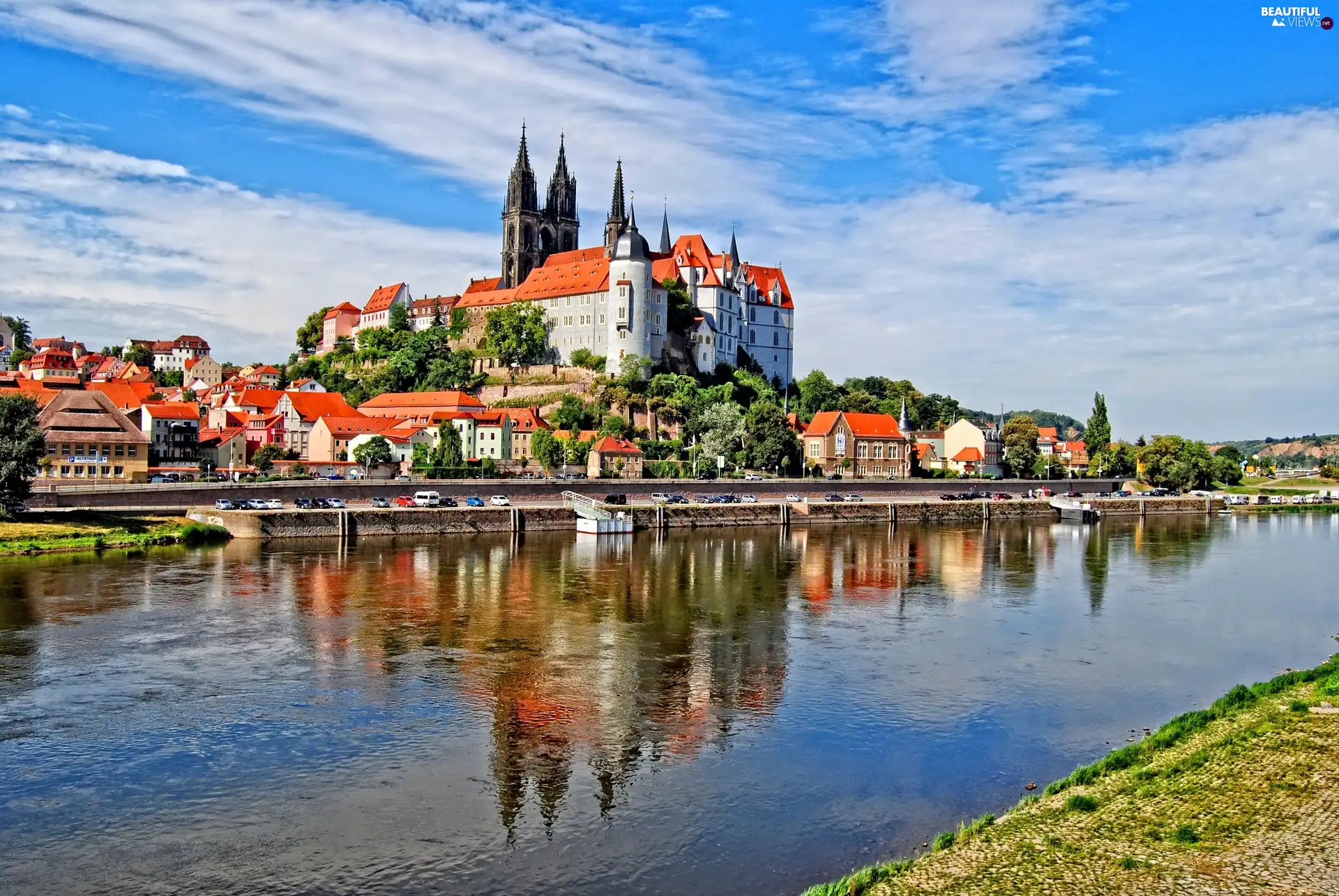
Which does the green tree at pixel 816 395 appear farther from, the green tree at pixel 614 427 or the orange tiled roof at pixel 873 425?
the green tree at pixel 614 427

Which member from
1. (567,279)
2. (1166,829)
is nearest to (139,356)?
(567,279)

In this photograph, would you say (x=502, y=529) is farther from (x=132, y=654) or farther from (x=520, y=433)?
(x=132, y=654)

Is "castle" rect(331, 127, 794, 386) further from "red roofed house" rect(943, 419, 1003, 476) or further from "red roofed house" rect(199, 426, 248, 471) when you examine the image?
"red roofed house" rect(199, 426, 248, 471)

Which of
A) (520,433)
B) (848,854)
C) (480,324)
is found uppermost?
(480,324)

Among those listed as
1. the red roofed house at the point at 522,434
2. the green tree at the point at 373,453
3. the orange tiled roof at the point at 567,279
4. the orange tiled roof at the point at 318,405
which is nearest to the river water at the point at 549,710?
the green tree at the point at 373,453

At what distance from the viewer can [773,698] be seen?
23203mm

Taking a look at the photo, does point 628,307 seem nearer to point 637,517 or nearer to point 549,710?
point 637,517

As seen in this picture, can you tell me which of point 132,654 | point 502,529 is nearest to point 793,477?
point 502,529

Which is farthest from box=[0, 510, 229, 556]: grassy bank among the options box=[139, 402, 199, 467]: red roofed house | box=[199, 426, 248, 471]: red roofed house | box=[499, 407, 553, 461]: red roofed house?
box=[499, 407, 553, 461]: red roofed house

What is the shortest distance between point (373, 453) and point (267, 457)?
25.8 ft

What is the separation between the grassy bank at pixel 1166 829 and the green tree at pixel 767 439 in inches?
2519

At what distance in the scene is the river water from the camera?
1513cm

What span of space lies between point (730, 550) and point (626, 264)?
5075 cm

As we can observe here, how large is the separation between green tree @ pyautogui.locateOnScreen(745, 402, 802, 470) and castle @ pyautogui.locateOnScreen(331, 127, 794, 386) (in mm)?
16569
